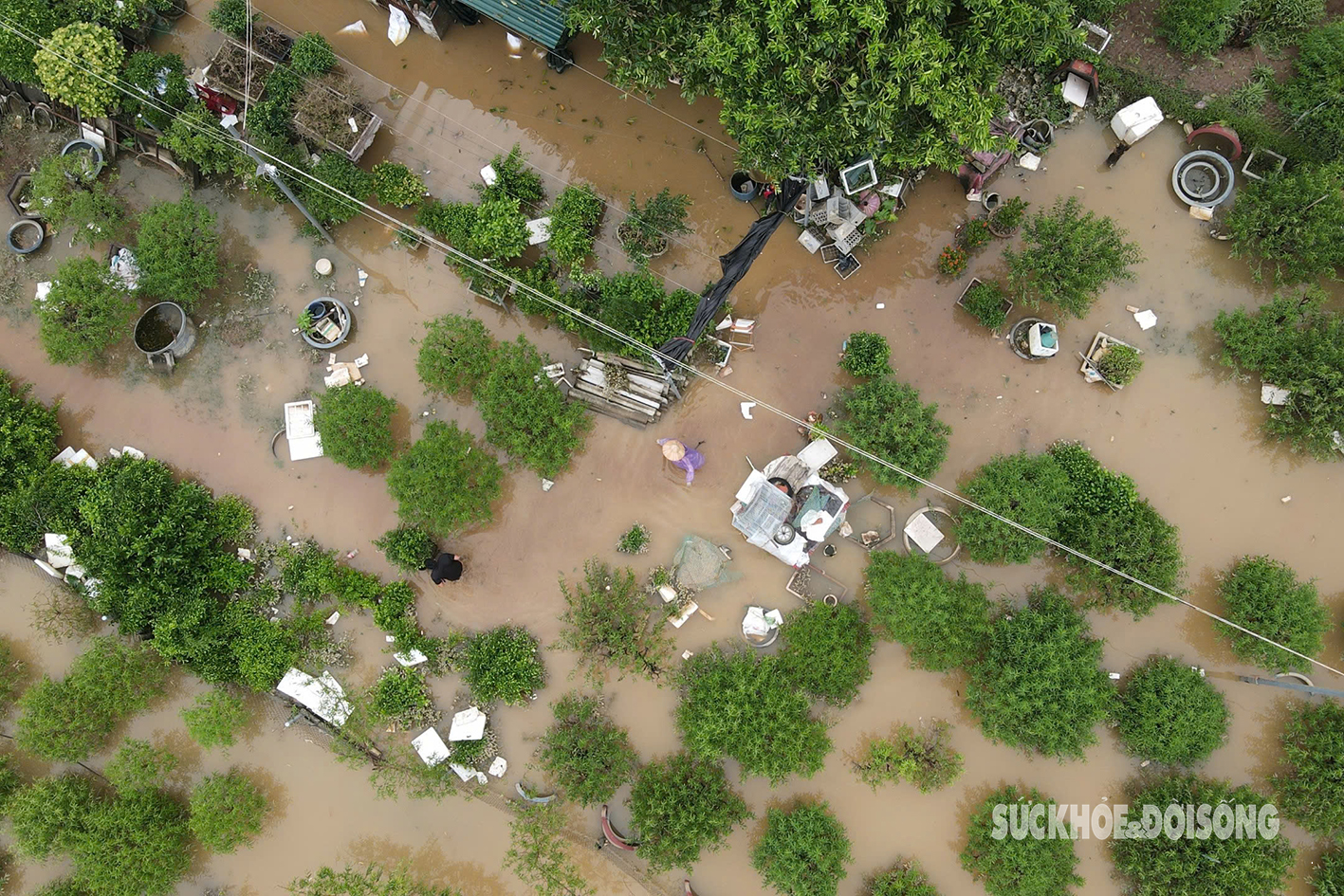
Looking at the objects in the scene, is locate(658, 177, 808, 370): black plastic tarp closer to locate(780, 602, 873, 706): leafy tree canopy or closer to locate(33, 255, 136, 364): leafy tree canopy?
locate(780, 602, 873, 706): leafy tree canopy

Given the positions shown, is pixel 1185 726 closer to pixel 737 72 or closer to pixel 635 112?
pixel 737 72

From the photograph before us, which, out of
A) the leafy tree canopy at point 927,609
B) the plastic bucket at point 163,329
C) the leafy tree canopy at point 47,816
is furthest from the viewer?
the plastic bucket at point 163,329

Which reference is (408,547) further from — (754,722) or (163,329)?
(754,722)

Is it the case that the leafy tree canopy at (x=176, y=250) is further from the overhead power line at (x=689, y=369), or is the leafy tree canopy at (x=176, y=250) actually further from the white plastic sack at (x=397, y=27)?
the white plastic sack at (x=397, y=27)

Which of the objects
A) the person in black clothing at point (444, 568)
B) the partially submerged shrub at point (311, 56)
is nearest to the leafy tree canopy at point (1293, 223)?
the person in black clothing at point (444, 568)

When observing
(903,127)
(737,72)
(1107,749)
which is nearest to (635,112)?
(737,72)

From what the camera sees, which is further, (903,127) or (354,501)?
(354,501)

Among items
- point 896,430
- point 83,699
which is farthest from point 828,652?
point 83,699
